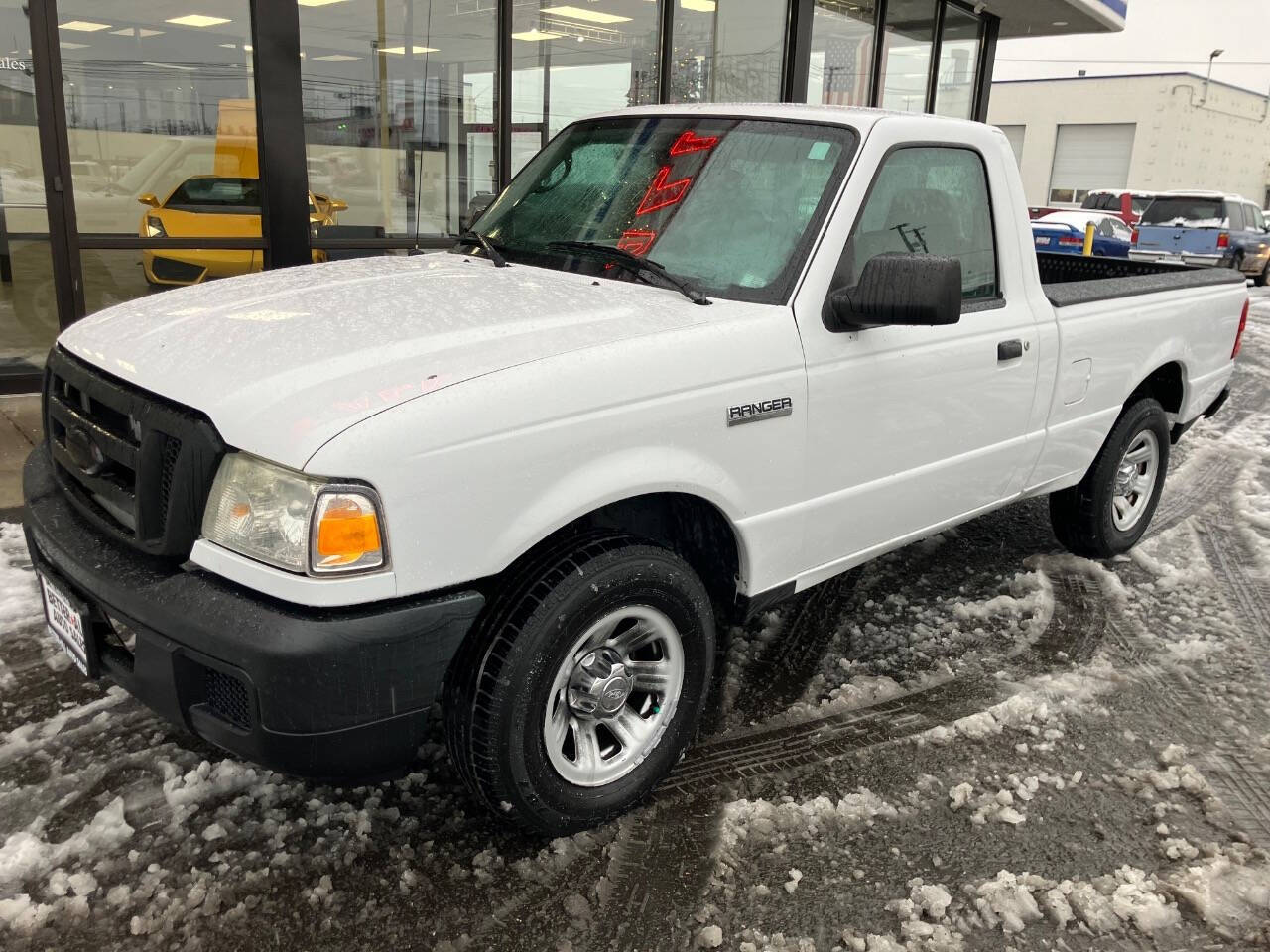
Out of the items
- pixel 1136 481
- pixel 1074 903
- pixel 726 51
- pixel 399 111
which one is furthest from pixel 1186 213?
pixel 1074 903

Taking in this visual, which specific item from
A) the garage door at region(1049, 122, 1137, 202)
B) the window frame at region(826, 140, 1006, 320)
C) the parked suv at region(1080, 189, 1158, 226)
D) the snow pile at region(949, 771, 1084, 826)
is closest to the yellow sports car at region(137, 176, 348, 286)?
the window frame at region(826, 140, 1006, 320)

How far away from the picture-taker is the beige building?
4541 centimetres

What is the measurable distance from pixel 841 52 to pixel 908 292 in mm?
10577

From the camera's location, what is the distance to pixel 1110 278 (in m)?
5.40

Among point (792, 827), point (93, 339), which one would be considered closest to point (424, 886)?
point (792, 827)

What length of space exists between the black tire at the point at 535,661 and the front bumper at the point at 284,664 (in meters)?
0.14

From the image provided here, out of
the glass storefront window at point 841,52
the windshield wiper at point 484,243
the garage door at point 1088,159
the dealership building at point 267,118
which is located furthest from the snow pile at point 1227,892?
the garage door at point 1088,159

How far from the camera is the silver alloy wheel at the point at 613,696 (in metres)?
2.66

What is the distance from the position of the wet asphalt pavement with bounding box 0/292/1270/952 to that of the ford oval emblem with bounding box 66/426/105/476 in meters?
0.93

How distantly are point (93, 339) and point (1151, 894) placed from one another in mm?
3183

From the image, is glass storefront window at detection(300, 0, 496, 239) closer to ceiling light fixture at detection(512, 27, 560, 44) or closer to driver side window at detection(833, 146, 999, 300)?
ceiling light fixture at detection(512, 27, 560, 44)

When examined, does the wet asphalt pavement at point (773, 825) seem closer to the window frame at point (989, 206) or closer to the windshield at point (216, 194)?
the window frame at point (989, 206)

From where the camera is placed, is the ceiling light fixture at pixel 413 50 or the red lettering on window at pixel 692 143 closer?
the red lettering on window at pixel 692 143

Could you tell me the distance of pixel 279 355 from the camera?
240cm
